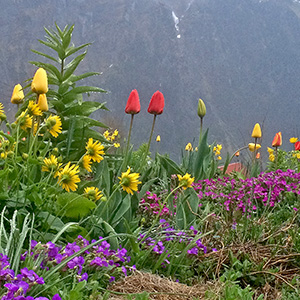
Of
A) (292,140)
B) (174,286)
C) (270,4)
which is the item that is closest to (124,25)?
(270,4)

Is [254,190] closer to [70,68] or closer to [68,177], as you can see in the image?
[70,68]

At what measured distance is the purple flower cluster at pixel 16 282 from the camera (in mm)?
1192

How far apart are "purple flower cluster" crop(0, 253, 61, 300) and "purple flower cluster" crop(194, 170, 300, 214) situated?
6.76 feet

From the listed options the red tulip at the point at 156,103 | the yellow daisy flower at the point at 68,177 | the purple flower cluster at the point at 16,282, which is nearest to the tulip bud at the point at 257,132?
the red tulip at the point at 156,103

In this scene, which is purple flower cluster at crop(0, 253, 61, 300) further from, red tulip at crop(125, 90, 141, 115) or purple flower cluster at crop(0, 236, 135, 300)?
red tulip at crop(125, 90, 141, 115)

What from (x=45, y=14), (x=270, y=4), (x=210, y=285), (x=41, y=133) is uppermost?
(x=270, y=4)

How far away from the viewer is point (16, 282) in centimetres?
129

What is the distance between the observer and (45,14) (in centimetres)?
7038

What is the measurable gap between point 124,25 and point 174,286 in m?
74.4

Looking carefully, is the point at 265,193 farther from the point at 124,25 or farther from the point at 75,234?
the point at 124,25

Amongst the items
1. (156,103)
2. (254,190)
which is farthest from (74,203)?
(254,190)

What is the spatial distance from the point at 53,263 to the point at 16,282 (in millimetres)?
226

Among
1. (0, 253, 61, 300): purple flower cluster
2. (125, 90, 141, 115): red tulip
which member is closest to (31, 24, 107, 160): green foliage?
(125, 90, 141, 115): red tulip

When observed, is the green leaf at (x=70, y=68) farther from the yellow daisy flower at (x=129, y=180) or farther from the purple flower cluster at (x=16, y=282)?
the purple flower cluster at (x=16, y=282)
